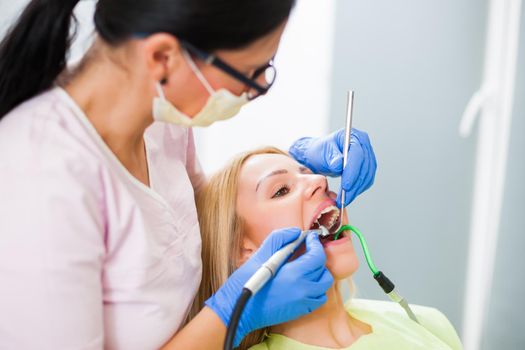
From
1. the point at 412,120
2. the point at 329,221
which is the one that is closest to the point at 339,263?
the point at 329,221

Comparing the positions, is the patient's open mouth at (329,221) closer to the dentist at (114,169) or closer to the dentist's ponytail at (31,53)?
→ the dentist at (114,169)

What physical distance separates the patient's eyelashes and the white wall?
3.01 feet

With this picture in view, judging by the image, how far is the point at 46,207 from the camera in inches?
31.1

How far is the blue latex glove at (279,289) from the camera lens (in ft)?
3.50

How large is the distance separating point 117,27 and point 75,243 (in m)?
0.34

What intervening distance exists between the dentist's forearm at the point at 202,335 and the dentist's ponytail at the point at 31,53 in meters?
0.50

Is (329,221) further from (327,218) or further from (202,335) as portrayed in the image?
(202,335)

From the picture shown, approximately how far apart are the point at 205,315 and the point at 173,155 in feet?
1.18

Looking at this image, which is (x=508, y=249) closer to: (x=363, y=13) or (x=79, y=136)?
(x=363, y=13)

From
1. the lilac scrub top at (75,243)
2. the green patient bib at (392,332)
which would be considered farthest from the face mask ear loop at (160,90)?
the green patient bib at (392,332)

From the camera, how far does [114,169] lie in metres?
0.91

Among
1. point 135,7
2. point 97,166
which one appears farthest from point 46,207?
point 135,7

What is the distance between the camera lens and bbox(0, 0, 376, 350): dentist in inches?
31.3

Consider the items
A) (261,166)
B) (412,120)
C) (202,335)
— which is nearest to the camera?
(202,335)
